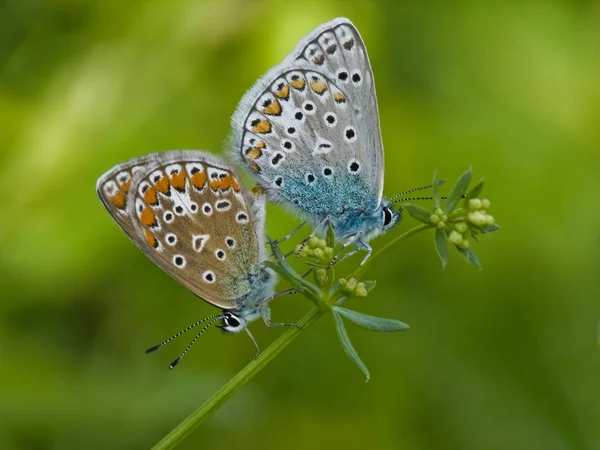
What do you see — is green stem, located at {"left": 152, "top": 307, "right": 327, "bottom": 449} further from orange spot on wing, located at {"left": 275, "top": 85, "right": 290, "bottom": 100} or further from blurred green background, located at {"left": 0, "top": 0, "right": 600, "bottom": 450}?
blurred green background, located at {"left": 0, "top": 0, "right": 600, "bottom": 450}

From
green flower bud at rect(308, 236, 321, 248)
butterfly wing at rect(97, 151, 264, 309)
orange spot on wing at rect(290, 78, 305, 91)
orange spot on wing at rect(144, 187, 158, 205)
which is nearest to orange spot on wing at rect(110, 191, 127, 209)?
butterfly wing at rect(97, 151, 264, 309)

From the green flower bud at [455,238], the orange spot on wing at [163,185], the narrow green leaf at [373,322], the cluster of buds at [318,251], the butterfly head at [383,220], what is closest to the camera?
the narrow green leaf at [373,322]

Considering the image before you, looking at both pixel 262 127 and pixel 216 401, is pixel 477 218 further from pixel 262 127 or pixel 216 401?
pixel 262 127

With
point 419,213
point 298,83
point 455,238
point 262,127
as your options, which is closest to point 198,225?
point 262,127

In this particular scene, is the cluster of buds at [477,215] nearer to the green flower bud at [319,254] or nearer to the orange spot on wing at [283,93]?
the green flower bud at [319,254]

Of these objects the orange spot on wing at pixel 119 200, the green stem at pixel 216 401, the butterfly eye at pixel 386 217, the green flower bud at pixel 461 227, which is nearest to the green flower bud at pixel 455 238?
the green flower bud at pixel 461 227

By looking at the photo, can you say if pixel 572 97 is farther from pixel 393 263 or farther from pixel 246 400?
pixel 246 400

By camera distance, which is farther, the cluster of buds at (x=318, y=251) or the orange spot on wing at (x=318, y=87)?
the orange spot on wing at (x=318, y=87)
